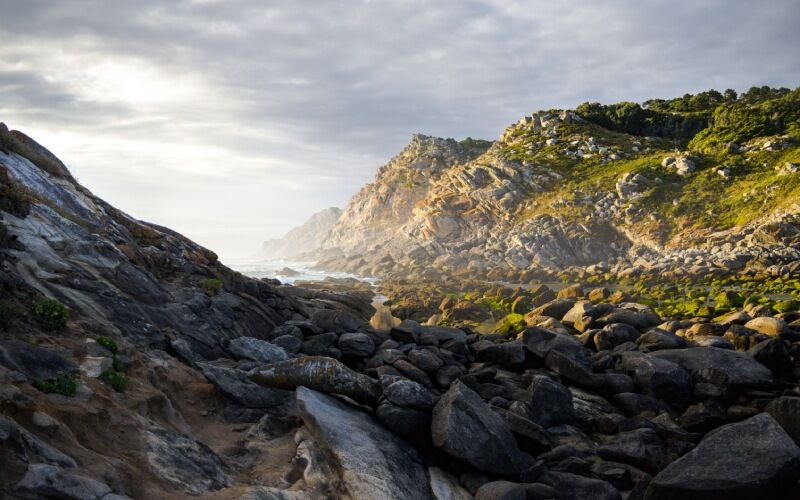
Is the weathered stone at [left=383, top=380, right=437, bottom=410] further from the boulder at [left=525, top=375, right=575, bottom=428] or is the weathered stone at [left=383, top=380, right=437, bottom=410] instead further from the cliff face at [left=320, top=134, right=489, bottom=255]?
the cliff face at [left=320, top=134, right=489, bottom=255]

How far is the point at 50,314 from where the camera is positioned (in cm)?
1206

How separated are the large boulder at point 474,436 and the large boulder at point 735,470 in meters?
3.42

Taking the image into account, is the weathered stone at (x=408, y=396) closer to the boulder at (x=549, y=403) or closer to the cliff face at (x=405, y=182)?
the boulder at (x=549, y=403)

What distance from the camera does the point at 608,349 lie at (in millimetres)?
22938

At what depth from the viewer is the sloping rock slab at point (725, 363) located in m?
17.7

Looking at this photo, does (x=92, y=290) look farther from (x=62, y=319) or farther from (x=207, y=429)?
(x=207, y=429)

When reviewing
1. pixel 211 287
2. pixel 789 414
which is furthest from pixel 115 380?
pixel 789 414

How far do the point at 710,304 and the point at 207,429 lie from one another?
1500 inches

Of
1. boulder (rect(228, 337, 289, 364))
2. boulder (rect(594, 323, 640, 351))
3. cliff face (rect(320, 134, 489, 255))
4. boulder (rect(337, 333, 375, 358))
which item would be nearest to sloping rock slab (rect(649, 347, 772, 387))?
boulder (rect(594, 323, 640, 351))

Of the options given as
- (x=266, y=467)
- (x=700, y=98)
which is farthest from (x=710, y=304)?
(x=700, y=98)

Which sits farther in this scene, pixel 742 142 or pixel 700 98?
pixel 700 98

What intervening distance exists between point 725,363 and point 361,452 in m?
15.8

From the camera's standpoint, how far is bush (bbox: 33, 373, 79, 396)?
369 inches

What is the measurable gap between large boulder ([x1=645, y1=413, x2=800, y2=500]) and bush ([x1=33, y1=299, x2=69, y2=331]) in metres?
14.9
